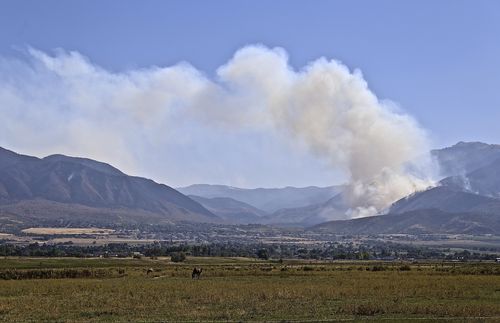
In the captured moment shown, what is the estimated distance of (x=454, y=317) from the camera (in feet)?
145

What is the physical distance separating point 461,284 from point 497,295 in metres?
12.7

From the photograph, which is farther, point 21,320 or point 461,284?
point 461,284

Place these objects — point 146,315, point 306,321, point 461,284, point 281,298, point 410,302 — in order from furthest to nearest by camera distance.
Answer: point 461,284, point 281,298, point 410,302, point 146,315, point 306,321

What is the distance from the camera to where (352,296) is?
59.5m

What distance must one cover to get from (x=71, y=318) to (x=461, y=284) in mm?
43353

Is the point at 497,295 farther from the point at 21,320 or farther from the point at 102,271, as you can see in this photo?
the point at 102,271

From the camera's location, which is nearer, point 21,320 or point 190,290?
point 21,320

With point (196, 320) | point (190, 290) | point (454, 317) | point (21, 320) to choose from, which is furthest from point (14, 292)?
point (454, 317)

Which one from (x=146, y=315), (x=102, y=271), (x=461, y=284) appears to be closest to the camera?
(x=146, y=315)

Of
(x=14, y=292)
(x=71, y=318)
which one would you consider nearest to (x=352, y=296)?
(x=71, y=318)

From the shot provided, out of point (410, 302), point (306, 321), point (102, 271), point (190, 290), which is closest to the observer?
point (306, 321)

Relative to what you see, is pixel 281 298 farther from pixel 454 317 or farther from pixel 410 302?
pixel 454 317

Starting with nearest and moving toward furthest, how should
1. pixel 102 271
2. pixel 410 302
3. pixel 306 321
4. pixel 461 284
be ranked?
pixel 306 321 < pixel 410 302 < pixel 461 284 < pixel 102 271

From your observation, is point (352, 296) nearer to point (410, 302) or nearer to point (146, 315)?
point (410, 302)
